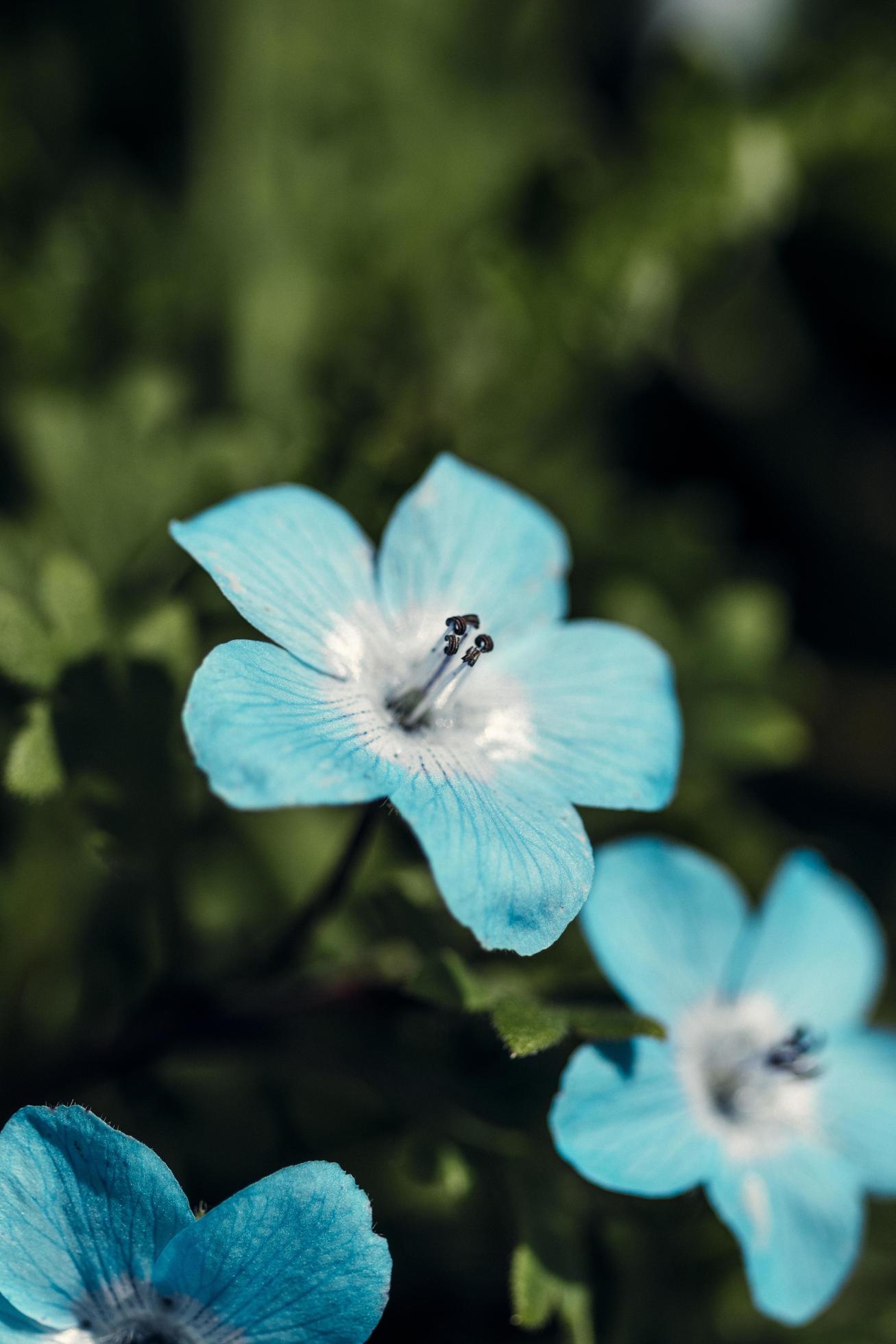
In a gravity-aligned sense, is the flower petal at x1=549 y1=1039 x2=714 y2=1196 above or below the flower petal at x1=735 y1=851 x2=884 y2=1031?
below

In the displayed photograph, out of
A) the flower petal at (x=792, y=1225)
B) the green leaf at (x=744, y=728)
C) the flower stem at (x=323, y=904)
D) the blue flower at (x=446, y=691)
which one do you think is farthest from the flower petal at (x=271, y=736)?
the green leaf at (x=744, y=728)

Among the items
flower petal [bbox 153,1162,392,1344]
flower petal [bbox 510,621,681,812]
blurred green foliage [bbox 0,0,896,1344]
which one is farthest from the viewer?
blurred green foliage [bbox 0,0,896,1344]

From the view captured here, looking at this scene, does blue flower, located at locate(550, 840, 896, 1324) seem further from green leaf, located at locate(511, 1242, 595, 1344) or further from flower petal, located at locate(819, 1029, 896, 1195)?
green leaf, located at locate(511, 1242, 595, 1344)

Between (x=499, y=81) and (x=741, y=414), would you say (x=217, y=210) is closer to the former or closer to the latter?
(x=499, y=81)

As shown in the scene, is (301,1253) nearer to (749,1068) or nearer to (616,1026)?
(616,1026)

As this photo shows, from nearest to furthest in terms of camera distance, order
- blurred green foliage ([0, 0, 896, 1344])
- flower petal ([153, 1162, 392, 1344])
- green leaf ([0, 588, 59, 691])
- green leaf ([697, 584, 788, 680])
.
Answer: flower petal ([153, 1162, 392, 1344]) < green leaf ([0, 588, 59, 691]) < blurred green foliage ([0, 0, 896, 1344]) < green leaf ([697, 584, 788, 680])

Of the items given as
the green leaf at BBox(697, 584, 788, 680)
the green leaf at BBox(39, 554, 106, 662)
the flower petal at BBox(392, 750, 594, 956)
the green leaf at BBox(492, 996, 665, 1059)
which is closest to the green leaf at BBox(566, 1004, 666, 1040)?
the green leaf at BBox(492, 996, 665, 1059)

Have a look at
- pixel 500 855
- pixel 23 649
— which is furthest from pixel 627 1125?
pixel 23 649
